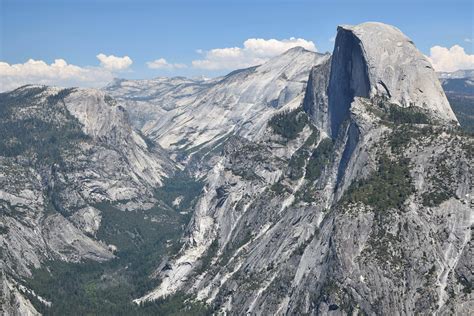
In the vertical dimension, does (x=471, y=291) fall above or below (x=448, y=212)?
below

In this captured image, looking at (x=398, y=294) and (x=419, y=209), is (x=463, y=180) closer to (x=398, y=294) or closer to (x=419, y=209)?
(x=419, y=209)

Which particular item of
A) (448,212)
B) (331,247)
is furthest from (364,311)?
(448,212)

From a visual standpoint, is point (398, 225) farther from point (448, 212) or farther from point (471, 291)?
point (471, 291)

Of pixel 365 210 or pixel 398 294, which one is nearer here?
pixel 398 294

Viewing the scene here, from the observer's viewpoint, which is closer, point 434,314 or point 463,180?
point 434,314

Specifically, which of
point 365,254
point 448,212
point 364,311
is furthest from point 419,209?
point 364,311

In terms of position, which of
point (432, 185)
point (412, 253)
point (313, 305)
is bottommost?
point (313, 305)

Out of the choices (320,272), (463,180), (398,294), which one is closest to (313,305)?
(320,272)

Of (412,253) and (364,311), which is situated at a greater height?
(412,253)
